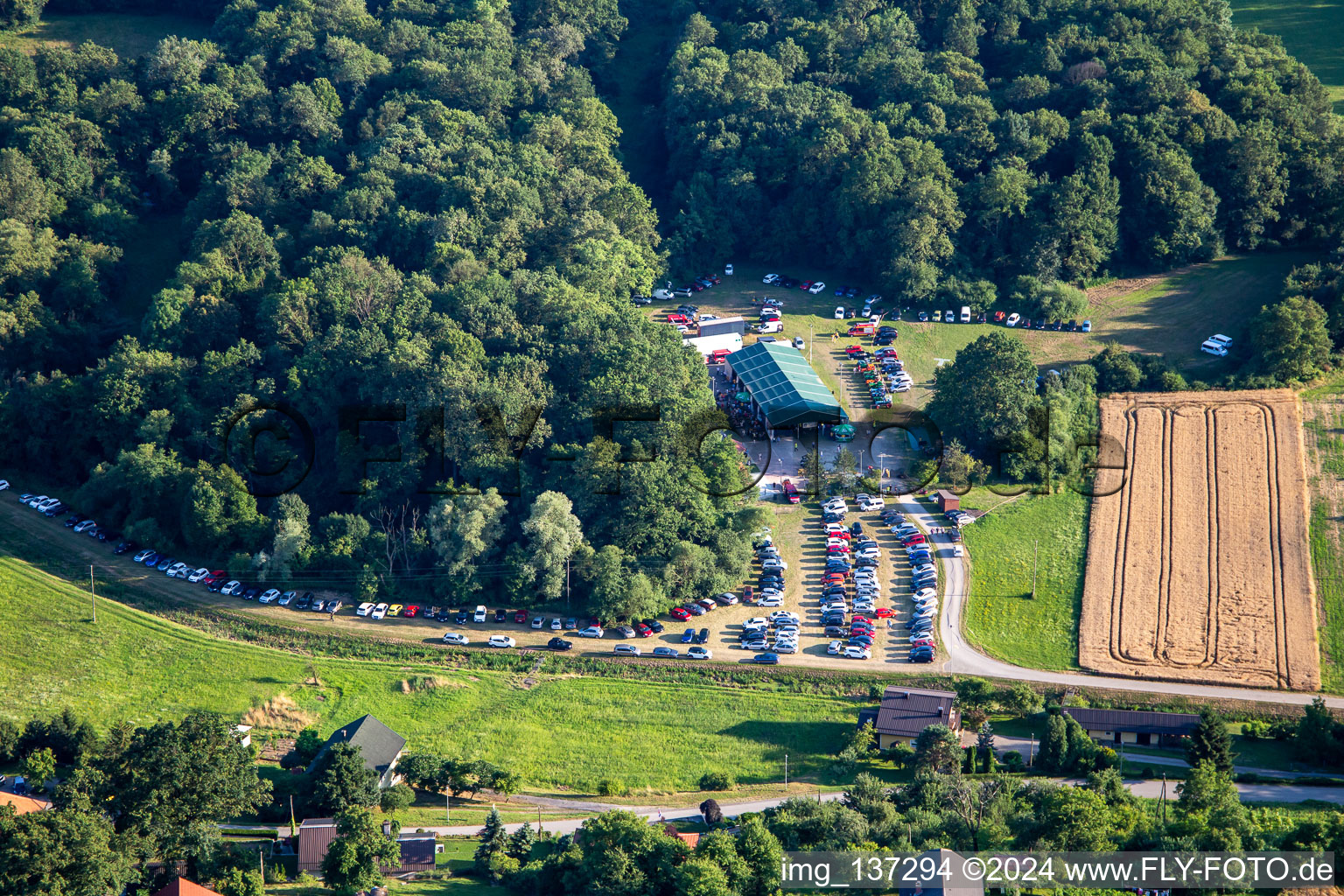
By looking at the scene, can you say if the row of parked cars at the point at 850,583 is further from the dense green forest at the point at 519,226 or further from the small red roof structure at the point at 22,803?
the small red roof structure at the point at 22,803

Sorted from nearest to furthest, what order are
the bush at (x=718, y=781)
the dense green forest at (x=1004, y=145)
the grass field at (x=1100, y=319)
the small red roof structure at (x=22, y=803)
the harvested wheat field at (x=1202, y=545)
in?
the small red roof structure at (x=22, y=803) < the bush at (x=718, y=781) < the harvested wheat field at (x=1202, y=545) < the grass field at (x=1100, y=319) < the dense green forest at (x=1004, y=145)

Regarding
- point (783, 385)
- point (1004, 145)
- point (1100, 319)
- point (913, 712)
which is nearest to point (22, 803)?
point (913, 712)

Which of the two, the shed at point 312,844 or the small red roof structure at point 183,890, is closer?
the small red roof structure at point 183,890

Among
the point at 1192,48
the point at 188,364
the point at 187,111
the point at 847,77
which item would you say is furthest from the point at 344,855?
the point at 1192,48

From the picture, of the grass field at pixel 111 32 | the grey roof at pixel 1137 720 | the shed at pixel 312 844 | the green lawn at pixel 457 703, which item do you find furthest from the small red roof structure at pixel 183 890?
the grass field at pixel 111 32

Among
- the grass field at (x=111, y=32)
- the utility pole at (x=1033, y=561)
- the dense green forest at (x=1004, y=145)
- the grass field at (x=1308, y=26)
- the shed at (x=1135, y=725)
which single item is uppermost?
the grass field at (x=1308, y=26)

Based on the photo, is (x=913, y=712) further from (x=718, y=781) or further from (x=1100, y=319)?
(x=1100, y=319)
